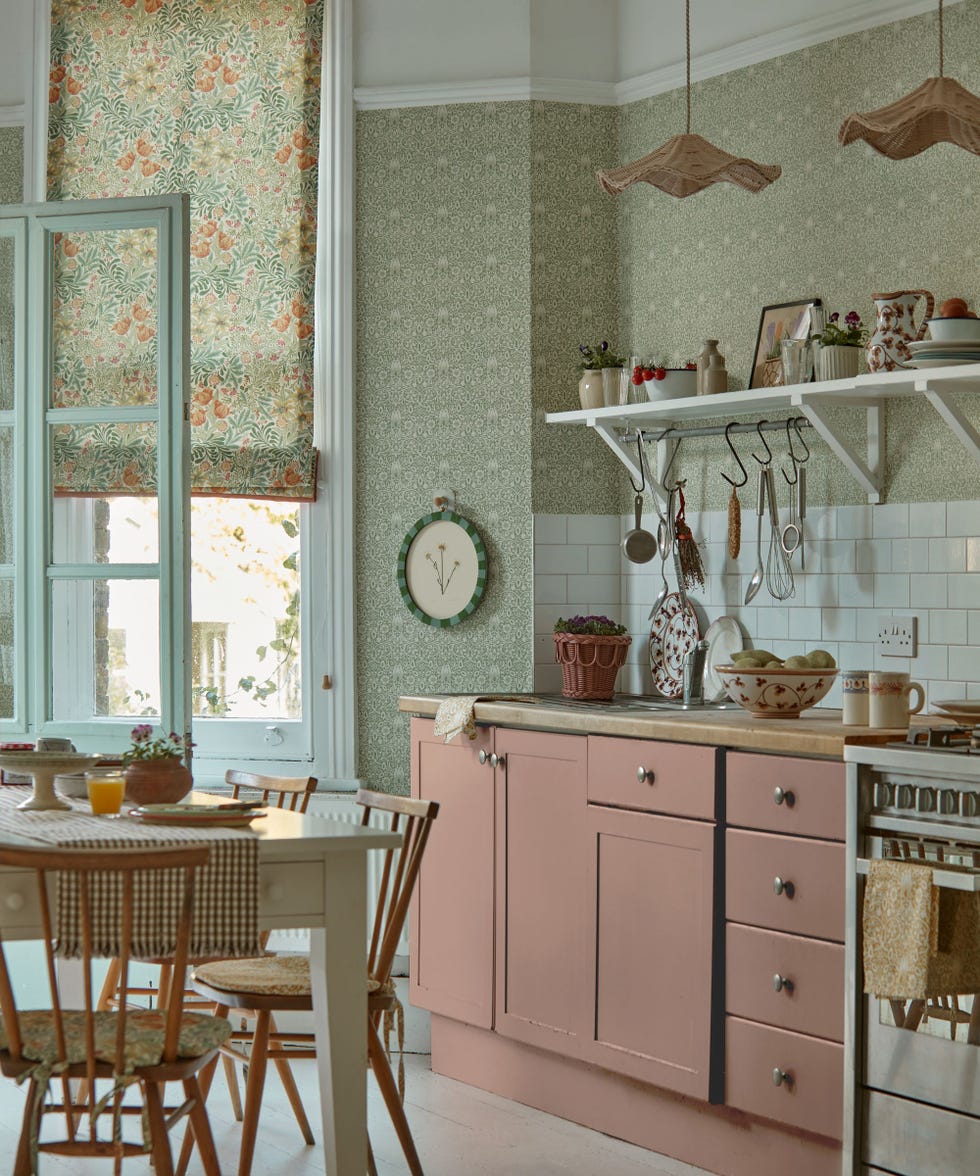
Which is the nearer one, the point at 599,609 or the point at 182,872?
the point at 182,872

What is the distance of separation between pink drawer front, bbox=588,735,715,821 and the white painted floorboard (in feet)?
2.64

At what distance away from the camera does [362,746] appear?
189 inches

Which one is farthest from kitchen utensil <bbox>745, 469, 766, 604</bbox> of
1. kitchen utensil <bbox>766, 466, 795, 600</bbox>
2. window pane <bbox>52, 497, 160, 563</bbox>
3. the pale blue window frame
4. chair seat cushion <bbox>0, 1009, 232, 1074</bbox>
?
chair seat cushion <bbox>0, 1009, 232, 1074</bbox>

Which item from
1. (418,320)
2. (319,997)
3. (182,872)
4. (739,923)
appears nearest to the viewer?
(182,872)

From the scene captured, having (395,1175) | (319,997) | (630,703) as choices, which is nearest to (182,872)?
(319,997)

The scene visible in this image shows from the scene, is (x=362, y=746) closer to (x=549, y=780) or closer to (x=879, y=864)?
(x=549, y=780)

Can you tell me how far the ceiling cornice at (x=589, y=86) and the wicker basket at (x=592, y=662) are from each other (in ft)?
5.30

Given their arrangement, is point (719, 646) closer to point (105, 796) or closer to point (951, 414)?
point (951, 414)

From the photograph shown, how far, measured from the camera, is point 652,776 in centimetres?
360

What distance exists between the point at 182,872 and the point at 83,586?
2.03 metres

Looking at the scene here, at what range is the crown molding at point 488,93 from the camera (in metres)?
4.68

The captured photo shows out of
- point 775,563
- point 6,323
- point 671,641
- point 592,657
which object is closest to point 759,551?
point 775,563

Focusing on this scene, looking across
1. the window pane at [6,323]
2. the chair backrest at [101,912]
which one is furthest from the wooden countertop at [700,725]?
→ the window pane at [6,323]

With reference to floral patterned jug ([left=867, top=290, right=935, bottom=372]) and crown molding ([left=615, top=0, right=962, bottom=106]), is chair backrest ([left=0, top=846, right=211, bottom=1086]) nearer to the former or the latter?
floral patterned jug ([left=867, top=290, right=935, bottom=372])
